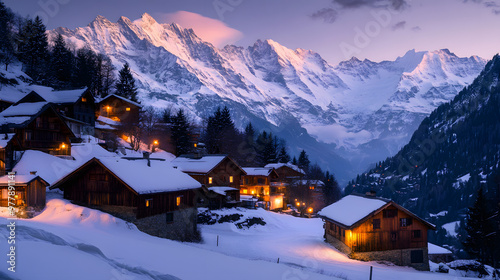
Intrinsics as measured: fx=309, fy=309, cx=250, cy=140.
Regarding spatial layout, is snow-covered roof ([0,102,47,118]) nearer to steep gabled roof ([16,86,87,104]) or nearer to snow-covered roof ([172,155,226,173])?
steep gabled roof ([16,86,87,104])

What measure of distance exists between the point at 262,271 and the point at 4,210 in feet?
80.6

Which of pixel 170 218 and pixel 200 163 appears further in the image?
pixel 200 163

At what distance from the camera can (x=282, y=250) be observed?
104ft

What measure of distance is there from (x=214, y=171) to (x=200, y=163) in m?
2.98

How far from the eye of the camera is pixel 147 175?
99.6 ft

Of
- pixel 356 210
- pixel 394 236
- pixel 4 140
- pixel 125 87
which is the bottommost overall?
pixel 394 236

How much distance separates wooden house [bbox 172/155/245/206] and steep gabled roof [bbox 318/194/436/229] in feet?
65.6

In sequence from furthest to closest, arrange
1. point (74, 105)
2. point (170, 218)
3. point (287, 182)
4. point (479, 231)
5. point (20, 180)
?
point (287, 182) → point (74, 105) → point (479, 231) → point (170, 218) → point (20, 180)

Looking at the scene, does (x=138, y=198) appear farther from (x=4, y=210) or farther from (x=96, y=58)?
(x=96, y=58)

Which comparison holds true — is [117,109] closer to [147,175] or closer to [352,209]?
[147,175]

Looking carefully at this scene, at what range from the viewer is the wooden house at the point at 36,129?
136ft

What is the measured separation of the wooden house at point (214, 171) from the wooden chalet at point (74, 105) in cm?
2121

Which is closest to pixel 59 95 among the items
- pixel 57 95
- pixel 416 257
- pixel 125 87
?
pixel 57 95

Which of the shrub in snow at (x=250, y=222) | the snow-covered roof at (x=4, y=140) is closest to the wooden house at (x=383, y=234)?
the shrub in snow at (x=250, y=222)
